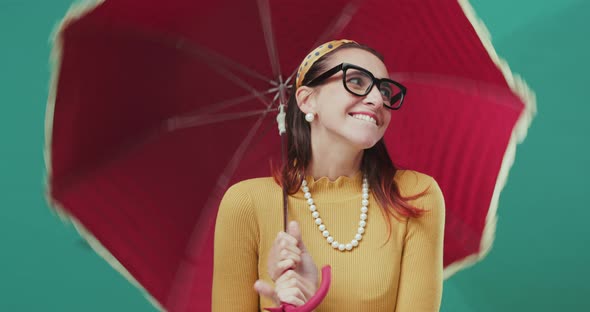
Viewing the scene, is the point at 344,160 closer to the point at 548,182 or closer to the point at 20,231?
the point at 548,182

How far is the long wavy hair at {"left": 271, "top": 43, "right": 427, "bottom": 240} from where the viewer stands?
51.2 inches

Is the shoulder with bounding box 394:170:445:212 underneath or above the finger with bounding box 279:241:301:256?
above

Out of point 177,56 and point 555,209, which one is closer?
point 177,56

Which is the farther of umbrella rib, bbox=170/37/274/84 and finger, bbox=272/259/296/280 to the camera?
umbrella rib, bbox=170/37/274/84

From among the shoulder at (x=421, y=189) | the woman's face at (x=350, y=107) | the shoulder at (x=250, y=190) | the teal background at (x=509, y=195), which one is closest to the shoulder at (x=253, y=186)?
the shoulder at (x=250, y=190)

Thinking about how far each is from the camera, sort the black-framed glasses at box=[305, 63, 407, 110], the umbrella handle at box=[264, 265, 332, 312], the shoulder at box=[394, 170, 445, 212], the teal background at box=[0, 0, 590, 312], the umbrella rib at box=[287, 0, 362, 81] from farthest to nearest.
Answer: the teal background at box=[0, 0, 590, 312] < the umbrella rib at box=[287, 0, 362, 81] < the shoulder at box=[394, 170, 445, 212] < the black-framed glasses at box=[305, 63, 407, 110] < the umbrella handle at box=[264, 265, 332, 312]

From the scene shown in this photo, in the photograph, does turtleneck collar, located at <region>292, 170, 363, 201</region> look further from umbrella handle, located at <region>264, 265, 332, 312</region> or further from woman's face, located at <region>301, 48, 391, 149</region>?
umbrella handle, located at <region>264, 265, 332, 312</region>

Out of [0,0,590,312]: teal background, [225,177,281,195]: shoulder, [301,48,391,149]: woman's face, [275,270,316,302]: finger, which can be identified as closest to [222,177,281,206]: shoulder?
[225,177,281,195]: shoulder

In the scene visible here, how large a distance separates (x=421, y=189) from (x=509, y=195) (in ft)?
2.98

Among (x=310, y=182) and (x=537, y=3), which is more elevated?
(x=537, y=3)

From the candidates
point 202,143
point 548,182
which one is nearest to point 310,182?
point 202,143

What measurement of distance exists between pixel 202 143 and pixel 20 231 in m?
0.95

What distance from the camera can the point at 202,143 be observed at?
1434 mm

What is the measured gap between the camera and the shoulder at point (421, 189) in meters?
1.33
